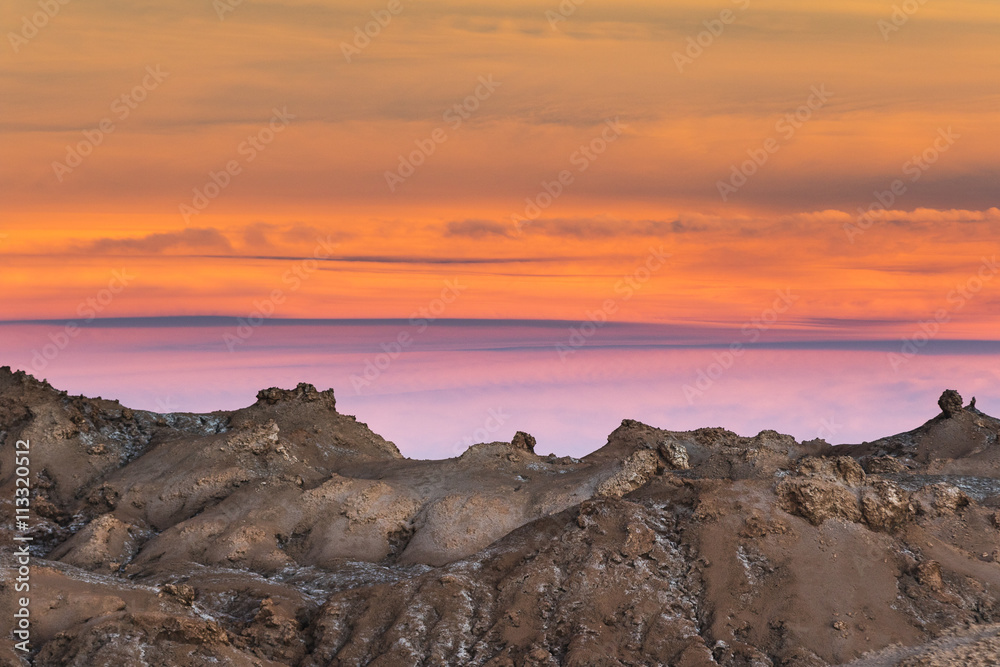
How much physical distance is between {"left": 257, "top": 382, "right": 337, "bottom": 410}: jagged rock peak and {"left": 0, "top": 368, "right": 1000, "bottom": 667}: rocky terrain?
12.6 m

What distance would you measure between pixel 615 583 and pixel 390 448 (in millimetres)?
36103

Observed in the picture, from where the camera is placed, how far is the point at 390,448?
77.4m

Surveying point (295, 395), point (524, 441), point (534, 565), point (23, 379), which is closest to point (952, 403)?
point (524, 441)

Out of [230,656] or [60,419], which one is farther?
[60,419]

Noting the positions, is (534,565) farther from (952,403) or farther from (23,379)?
(23,379)

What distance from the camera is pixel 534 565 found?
45000 mm

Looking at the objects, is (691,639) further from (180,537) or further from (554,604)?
(180,537)

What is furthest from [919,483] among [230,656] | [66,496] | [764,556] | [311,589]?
[66,496]

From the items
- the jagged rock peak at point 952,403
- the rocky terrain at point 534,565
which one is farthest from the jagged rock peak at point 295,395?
the jagged rock peak at point 952,403

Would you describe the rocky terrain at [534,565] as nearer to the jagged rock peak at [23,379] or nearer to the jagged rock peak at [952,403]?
the jagged rock peak at [952,403]

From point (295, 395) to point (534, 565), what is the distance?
36.3 meters

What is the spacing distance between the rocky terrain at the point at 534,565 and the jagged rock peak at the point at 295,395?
12.6 meters

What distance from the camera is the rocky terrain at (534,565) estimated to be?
40.0 m

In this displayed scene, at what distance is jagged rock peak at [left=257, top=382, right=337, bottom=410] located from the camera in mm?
77375
